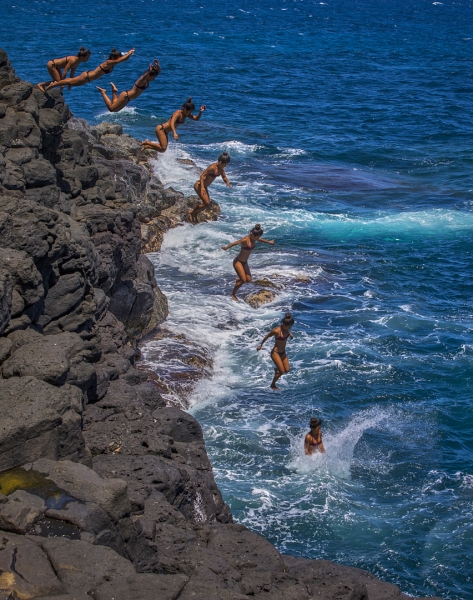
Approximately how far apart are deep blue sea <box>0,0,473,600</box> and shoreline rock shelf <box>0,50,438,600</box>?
3658mm

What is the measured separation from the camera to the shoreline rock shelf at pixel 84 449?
27.7 ft

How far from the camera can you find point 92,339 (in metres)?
13.6

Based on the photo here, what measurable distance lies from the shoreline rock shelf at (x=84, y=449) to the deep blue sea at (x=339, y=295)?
144 inches

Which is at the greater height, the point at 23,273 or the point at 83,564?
the point at 23,273

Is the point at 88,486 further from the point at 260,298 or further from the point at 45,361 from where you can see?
the point at 260,298

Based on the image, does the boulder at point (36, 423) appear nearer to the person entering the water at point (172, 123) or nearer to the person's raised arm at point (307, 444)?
the person's raised arm at point (307, 444)

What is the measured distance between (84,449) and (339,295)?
54.7 ft

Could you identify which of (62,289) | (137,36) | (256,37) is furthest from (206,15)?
(62,289)

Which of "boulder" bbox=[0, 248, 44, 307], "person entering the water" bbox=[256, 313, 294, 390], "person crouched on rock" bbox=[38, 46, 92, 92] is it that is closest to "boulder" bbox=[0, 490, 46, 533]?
"boulder" bbox=[0, 248, 44, 307]

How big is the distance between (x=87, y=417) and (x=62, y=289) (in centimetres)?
231

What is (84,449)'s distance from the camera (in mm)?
10953

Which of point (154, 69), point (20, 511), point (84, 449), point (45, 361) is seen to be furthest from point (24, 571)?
point (154, 69)

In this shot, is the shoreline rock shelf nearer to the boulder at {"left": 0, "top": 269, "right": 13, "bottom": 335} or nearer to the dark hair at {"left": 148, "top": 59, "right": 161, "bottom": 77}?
the boulder at {"left": 0, "top": 269, "right": 13, "bottom": 335}

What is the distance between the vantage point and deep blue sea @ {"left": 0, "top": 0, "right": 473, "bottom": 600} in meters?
15.9
